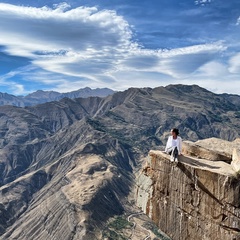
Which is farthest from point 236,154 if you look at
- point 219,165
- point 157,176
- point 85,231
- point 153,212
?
point 85,231

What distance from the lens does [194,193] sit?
23391mm

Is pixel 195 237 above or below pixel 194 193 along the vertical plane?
below

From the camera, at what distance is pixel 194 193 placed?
921 inches

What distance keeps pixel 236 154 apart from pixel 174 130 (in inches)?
195

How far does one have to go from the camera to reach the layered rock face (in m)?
21.3

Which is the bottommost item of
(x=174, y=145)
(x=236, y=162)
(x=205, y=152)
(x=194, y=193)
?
(x=194, y=193)

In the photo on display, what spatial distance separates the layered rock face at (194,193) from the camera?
838 inches

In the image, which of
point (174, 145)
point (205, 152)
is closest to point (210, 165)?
point (174, 145)

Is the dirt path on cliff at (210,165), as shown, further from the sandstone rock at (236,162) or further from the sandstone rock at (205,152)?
the sandstone rock at (205,152)

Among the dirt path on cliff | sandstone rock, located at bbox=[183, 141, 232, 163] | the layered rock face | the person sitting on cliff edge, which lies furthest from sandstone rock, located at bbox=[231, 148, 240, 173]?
the person sitting on cliff edge

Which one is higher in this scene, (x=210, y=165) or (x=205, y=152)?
(x=205, y=152)

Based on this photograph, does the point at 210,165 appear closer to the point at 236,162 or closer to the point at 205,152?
the point at 236,162

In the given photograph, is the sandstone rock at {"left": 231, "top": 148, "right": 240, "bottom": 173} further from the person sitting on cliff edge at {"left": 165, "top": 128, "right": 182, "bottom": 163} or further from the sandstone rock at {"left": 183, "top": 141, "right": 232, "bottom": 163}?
the person sitting on cliff edge at {"left": 165, "top": 128, "right": 182, "bottom": 163}

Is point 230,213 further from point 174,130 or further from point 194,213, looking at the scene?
point 174,130
